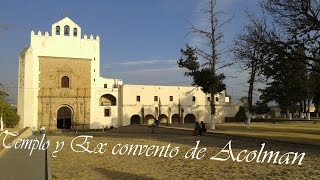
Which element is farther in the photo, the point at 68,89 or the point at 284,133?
the point at 68,89

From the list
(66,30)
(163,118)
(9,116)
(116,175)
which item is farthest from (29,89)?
(116,175)

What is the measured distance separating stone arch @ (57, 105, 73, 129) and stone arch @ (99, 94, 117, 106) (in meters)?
5.24

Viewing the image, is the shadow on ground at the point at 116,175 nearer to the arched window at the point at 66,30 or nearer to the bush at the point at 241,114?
the arched window at the point at 66,30

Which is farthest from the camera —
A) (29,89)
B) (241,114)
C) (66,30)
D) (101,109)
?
(241,114)

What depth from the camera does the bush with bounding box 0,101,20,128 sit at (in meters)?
42.0

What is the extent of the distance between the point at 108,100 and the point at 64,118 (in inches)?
278

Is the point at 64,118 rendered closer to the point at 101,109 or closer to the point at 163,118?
the point at 101,109

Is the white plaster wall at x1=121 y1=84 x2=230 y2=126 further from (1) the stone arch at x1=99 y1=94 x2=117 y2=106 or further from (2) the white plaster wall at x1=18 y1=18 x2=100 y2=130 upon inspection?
(2) the white plaster wall at x1=18 y1=18 x2=100 y2=130

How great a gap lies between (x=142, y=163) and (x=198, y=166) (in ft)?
6.13

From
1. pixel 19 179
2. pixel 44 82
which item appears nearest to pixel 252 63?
pixel 19 179

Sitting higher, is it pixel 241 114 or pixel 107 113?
pixel 107 113

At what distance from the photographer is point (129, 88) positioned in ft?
176

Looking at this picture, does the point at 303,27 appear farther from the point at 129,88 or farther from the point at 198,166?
the point at 129,88

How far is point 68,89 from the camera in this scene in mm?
48656
